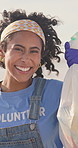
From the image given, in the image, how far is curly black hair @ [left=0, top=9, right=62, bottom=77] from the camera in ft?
5.89

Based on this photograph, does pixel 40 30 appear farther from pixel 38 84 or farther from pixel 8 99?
pixel 8 99

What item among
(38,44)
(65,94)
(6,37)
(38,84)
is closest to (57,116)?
(65,94)

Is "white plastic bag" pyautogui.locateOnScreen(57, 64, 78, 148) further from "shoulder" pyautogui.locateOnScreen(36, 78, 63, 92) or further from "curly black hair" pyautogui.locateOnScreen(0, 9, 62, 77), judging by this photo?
"curly black hair" pyautogui.locateOnScreen(0, 9, 62, 77)

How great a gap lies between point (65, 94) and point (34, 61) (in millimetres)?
247

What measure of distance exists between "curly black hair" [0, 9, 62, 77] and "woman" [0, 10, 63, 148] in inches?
2.4

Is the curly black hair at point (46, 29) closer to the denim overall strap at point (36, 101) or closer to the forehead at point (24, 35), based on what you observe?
the forehead at point (24, 35)

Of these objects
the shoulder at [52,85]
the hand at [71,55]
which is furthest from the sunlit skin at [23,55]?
the hand at [71,55]

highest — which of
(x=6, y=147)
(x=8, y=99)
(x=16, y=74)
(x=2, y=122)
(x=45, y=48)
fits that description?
(x=45, y=48)

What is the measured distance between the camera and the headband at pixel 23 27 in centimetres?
166

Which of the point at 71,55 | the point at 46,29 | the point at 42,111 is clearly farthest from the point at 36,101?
the point at 46,29

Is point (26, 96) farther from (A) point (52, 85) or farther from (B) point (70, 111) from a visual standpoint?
(B) point (70, 111)

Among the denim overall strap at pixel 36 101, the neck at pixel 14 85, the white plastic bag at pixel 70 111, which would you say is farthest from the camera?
the neck at pixel 14 85

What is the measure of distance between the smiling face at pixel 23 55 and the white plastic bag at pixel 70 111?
0.71 ft

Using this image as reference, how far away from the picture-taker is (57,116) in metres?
1.47
